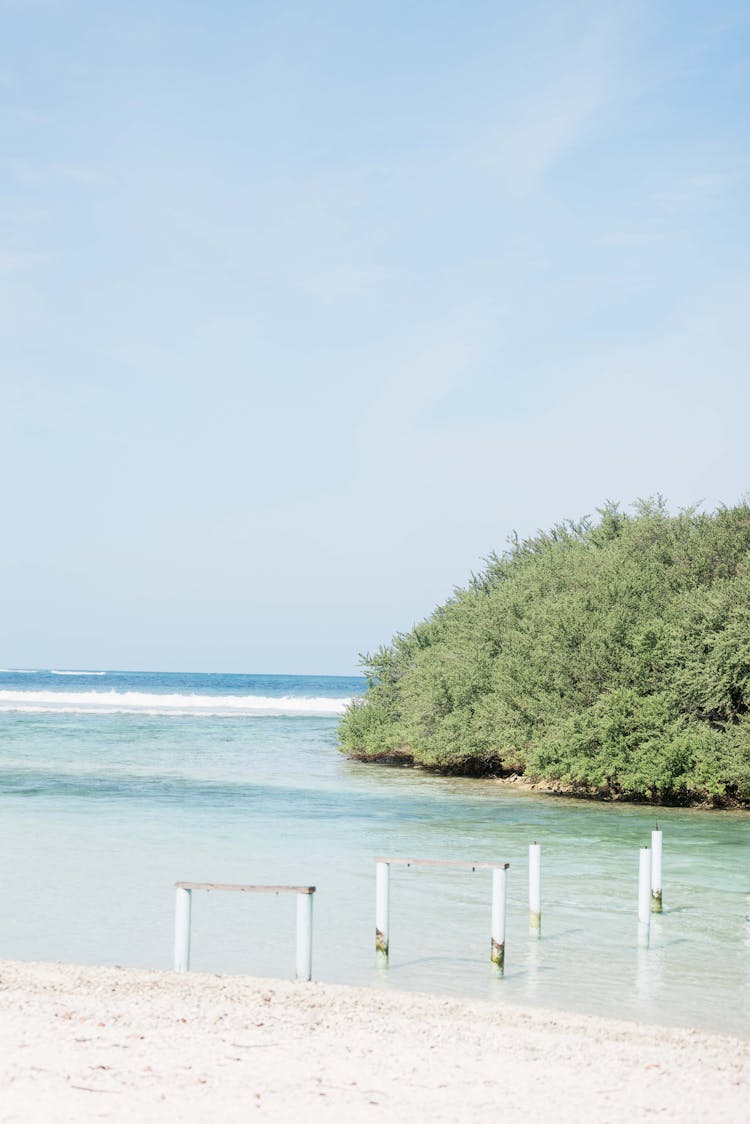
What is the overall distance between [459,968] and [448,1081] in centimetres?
421

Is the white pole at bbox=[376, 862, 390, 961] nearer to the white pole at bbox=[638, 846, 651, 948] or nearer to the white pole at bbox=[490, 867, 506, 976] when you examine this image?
the white pole at bbox=[490, 867, 506, 976]

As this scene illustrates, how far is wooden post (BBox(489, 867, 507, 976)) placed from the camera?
37.9ft

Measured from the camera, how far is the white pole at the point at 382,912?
1195cm

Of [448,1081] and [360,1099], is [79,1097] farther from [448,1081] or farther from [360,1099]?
[448,1081]

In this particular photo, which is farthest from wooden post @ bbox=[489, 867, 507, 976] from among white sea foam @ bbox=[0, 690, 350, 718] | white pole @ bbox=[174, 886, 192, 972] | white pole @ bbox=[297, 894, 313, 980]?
white sea foam @ bbox=[0, 690, 350, 718]

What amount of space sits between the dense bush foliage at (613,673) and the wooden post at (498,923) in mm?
14878

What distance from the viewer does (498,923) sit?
11680 millimetres

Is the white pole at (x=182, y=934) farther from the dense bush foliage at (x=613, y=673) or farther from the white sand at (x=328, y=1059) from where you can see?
the dense bush foliage at (x=613, y=673)

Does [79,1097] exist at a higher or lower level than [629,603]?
lower

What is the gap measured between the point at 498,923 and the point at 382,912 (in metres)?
1.18

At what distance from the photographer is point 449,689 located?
33.8m

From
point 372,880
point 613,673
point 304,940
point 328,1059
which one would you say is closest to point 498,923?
point 304,940

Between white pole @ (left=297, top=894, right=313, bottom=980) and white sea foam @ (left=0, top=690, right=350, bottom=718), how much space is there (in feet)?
222

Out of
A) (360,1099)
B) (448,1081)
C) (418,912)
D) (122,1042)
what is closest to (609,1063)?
(448,1081)
